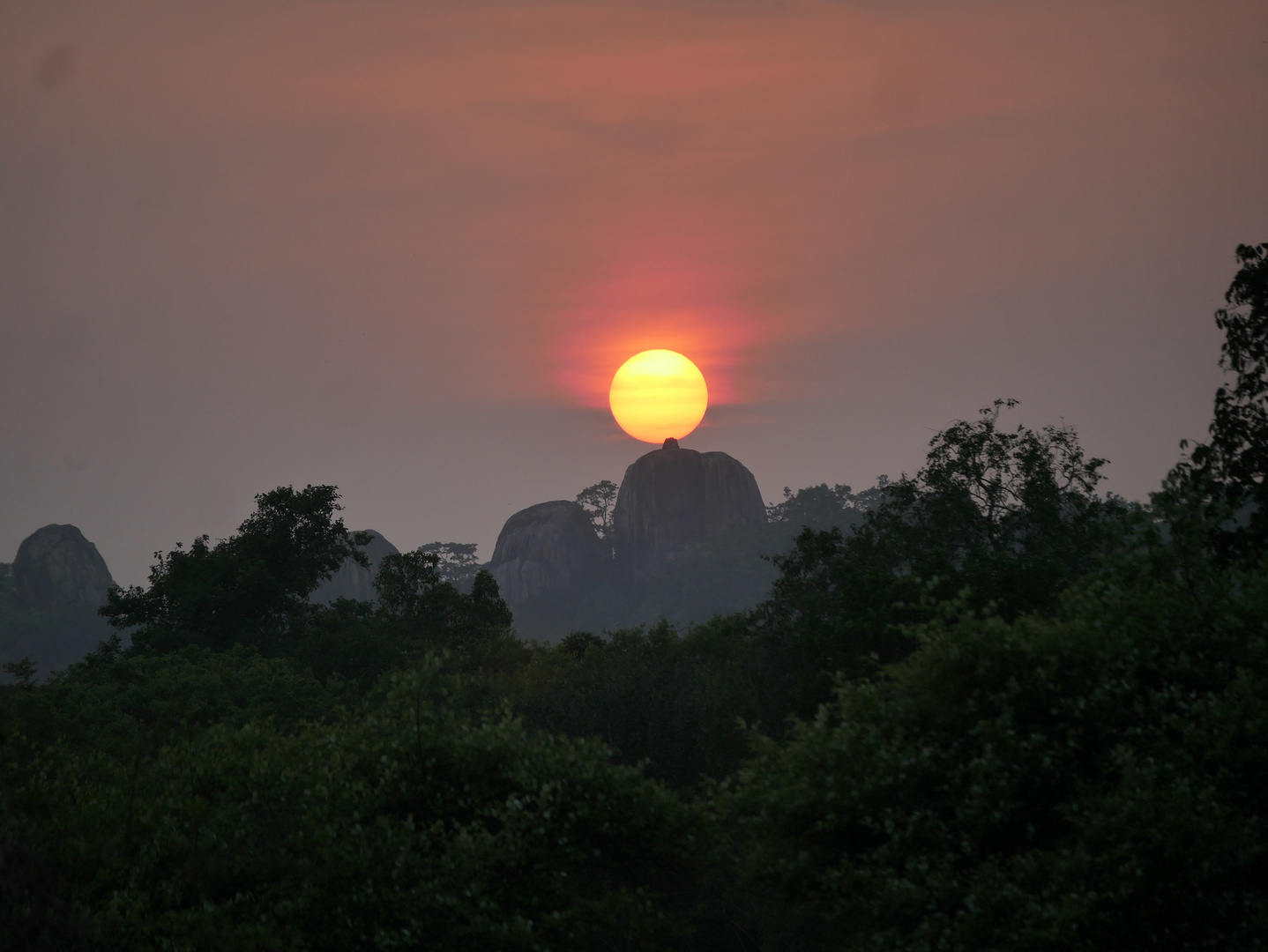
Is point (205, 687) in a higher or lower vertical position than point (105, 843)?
higher

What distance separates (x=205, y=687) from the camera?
36812 mm

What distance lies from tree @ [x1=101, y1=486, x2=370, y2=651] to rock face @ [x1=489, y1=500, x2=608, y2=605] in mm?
97716

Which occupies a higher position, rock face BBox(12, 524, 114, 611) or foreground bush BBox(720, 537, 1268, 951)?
rock face BBox(12, 524, 114, 611)

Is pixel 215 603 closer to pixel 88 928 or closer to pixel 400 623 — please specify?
pixel 400 623

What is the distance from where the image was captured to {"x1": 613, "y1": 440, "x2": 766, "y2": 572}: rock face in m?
157

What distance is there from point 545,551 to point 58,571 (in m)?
70.7

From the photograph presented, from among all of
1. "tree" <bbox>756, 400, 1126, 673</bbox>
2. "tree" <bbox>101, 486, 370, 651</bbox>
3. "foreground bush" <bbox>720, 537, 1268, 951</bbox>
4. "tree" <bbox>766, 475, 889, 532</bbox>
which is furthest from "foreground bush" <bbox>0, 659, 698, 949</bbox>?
"tree" <bbox>766, 475, 889, 532</bbox>

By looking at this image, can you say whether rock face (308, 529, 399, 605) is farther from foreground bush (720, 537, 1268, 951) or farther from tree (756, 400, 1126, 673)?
foreground bush (720, 537, 1268, 951)

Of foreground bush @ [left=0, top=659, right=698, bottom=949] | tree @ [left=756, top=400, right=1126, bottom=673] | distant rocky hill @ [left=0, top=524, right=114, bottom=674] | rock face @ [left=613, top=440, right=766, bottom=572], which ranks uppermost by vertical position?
rock face @ [left=613, top=440, right=766, bottom=572]

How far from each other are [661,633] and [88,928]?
35.2 metres

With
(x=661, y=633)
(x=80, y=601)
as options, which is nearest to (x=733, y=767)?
(x=661, y=633)

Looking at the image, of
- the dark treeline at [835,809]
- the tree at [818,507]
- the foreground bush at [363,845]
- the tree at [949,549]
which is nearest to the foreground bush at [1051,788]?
the dark treeline at [835,809]

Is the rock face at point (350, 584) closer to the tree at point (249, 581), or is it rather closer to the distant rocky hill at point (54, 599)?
the distant rocky hill at point (54, 599)

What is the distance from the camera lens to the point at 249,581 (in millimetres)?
53406
